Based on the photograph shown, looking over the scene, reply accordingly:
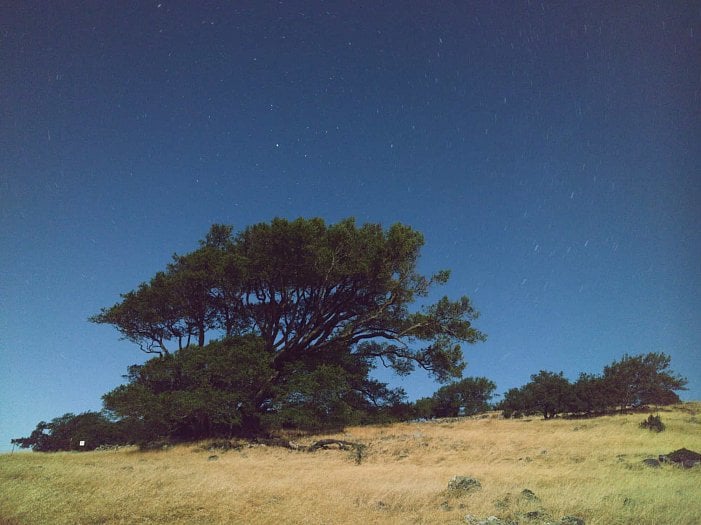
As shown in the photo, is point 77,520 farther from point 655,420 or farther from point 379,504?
point 655,420

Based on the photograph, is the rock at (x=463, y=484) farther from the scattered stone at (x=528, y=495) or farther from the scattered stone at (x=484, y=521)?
the scattered stone at (x=484, y=521)

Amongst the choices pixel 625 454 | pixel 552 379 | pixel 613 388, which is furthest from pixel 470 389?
pixel 625 454

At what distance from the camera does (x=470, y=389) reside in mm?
55156

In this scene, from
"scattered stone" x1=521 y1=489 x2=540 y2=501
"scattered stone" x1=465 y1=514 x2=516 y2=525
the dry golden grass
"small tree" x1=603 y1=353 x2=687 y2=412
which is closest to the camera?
"scattered stone" x1=465 y1=514 x2=516 y2=525

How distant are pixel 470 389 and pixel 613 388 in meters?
22.5

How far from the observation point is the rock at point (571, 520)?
8.99 m

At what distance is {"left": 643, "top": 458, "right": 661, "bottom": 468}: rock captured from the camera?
559 inches

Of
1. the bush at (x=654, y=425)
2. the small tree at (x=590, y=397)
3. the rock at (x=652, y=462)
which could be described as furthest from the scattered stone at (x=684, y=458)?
the small tree at (x=590, y=397)

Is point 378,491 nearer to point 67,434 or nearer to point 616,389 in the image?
point 616,389

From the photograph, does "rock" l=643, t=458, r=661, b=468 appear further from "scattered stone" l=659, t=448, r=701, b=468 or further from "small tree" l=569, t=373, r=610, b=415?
"small tree" l=569, t=373, r=610, b=415

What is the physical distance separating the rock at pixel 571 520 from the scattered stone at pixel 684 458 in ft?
23.9

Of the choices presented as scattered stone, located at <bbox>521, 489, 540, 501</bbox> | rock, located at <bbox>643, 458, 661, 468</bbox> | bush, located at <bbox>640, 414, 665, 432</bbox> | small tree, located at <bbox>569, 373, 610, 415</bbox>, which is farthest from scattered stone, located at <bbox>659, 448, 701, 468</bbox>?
small tree, located at <bbox>569, 373, 610, 415</bbox>

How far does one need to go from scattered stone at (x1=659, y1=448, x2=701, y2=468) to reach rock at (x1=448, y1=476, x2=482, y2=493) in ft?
22.9

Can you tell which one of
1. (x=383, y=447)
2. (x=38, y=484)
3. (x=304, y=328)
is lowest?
(x=383, y=447)
